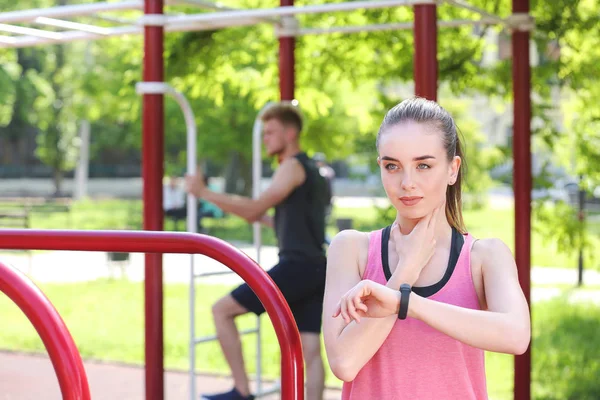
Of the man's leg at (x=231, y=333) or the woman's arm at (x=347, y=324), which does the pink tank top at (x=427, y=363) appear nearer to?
the woman's arm at (x=347, y=324)

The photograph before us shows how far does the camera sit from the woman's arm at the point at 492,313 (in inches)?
71.9

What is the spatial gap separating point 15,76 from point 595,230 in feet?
51.4

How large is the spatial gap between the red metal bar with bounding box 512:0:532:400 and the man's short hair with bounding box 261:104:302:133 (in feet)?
3.50

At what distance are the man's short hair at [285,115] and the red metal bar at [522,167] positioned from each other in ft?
3.50

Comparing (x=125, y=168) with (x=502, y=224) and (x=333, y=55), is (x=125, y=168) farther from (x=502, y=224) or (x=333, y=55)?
(x=333, y=55)

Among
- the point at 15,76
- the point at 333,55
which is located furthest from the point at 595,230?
the point at 15,76

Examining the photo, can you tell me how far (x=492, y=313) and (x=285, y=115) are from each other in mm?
2868

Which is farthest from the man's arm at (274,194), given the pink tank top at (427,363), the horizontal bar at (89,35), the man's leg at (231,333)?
the pink tank top at (427,363)

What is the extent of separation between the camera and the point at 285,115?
15.3ft

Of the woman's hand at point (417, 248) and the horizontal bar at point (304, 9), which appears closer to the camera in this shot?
the woman's hand at point (417, 248)

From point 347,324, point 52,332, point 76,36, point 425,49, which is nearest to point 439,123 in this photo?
point 347,324

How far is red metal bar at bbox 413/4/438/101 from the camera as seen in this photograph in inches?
141

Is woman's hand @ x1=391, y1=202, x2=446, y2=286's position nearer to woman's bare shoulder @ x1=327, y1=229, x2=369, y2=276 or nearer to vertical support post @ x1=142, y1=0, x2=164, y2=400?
woman's bare shoulder @ x1=327, y1=229, x2=369, y2=276

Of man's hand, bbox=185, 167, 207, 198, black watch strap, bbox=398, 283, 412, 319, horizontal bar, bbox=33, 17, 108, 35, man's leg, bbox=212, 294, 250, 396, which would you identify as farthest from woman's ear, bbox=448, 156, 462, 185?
horizontal bar, bbox=33, 17, 108, 35
